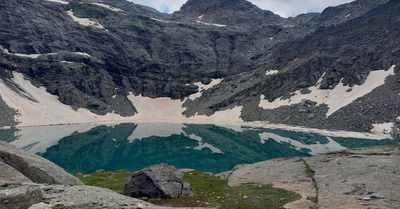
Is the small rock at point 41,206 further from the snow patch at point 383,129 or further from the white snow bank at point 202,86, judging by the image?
the white snow bank at point 202,86

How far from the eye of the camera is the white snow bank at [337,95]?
343 ft

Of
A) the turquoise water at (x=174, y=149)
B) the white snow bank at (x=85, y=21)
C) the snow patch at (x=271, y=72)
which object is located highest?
the white snow bank at (x=85, y=21)

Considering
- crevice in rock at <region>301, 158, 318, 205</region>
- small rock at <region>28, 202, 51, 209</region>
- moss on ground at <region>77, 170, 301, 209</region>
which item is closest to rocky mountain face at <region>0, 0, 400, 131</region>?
crevice in rock at <region>301, 158, 318, 205</region>

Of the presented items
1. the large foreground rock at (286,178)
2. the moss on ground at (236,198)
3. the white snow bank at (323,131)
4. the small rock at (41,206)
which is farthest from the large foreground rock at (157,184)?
the white snow bank at (323,131)

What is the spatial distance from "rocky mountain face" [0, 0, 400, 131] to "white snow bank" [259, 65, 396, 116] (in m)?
0.45

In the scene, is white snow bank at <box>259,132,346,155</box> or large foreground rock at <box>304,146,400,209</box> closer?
large foreground rock at <box>304,146,400,209</box>

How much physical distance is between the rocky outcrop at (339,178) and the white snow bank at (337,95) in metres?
80.4

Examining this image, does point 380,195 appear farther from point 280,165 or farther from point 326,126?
point 326,126

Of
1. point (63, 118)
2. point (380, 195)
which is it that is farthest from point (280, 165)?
point (63, 118)

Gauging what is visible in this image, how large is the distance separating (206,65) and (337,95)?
91.9 meters

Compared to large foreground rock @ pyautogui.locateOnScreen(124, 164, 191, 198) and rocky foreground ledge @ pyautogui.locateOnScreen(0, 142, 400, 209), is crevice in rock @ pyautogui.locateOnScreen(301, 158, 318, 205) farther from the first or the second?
large foreground rock @ pyautogui.locateOnScreen(124, 164, 191, 198)

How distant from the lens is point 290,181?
928 inches

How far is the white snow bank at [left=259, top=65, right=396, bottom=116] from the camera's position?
104500mm

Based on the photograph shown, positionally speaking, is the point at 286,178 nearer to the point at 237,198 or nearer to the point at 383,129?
the point at 237,198
